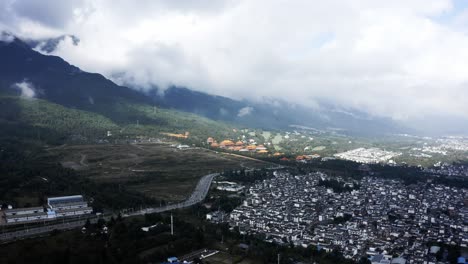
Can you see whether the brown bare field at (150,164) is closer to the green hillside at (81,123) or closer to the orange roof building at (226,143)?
the green hillside at (81,123)

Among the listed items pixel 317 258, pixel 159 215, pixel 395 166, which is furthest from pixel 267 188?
pixel 395 166

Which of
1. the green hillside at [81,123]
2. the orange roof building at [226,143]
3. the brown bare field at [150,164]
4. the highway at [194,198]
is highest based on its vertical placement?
the green hillside at [81,123]

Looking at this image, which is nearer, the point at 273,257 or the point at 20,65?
the point at 273,257

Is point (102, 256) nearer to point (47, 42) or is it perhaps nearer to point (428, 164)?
point (428, 164)

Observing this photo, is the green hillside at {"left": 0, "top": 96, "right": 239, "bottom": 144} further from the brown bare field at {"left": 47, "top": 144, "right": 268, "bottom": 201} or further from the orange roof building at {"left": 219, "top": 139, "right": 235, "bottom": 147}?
the brown bare field at {"left": 47, "top": 144, "right": 268, "bottom": 201}

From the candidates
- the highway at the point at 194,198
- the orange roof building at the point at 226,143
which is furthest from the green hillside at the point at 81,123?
the highway at the point at 194,198

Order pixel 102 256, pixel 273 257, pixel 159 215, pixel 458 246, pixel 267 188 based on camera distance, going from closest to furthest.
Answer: pixel 102 256, pixel 273 257, pixel 458 246, pixel 159 215, pixel 267 188

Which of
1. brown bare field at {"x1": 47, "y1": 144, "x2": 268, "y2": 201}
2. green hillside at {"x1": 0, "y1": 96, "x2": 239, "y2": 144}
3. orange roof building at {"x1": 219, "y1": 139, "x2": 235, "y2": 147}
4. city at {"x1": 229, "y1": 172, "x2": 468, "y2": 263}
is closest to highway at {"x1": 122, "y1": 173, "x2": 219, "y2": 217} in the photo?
brown bare field at {"x1": 47, "y1": 144, "x2": 268, "y2": 201}
